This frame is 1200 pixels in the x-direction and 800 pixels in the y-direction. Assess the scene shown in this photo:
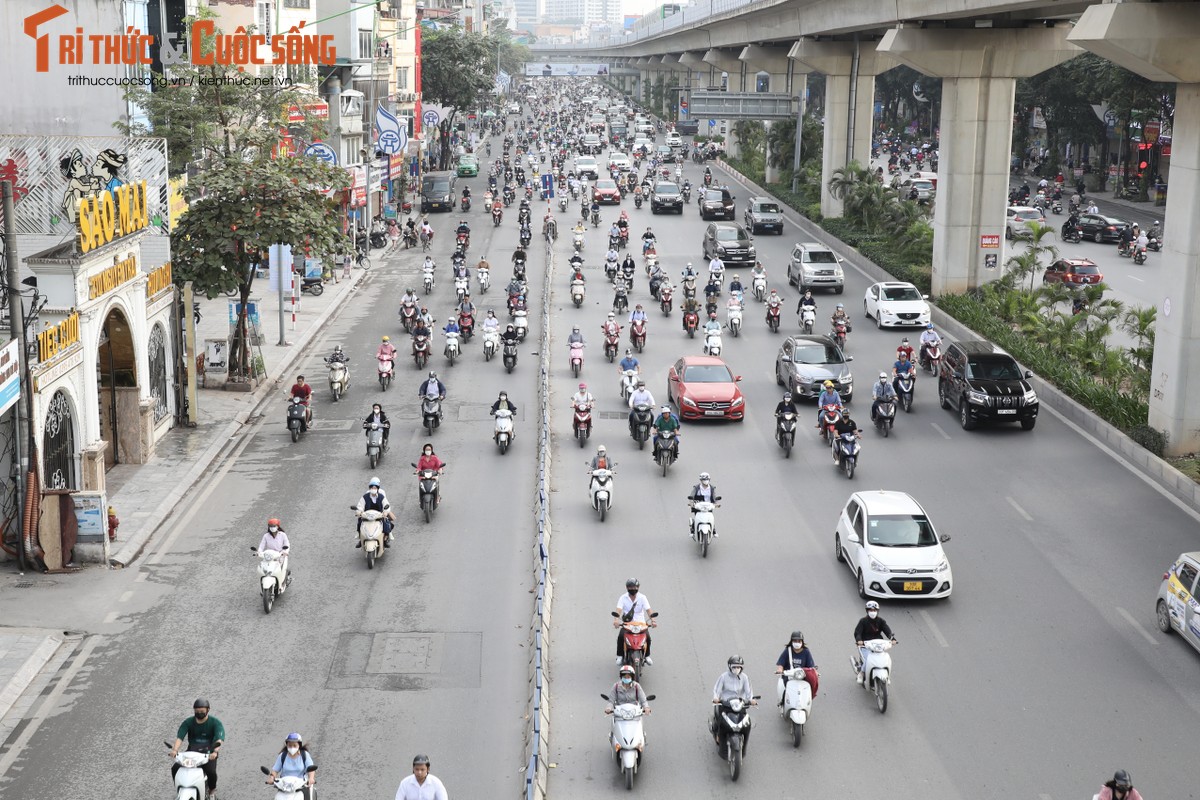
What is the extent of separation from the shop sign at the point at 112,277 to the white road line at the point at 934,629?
15612mm

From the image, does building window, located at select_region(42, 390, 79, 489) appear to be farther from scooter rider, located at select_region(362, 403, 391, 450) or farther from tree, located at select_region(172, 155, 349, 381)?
tree, located at select_region(172, 155, 349, 381)

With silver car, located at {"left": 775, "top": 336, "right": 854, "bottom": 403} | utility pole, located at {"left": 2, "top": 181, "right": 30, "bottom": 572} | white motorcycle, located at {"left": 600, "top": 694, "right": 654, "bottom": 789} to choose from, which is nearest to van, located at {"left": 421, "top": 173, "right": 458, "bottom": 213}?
silver car, located at {"left": 775, "top": 336, "right": 854, "bottom": 403}

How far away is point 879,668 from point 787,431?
12942mm

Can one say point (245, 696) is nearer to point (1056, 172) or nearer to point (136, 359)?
point (136, 359)

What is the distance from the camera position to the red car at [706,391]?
110ft

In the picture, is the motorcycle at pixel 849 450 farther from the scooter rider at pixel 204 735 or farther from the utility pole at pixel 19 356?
the scooter rider at pixel 204 735

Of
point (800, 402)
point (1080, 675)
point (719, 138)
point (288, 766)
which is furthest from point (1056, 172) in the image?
point (288, 766)

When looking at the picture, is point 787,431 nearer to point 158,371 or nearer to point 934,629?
point 934,629

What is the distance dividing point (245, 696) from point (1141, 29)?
21.5m

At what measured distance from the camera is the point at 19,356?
22.7m

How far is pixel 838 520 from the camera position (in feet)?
84.2

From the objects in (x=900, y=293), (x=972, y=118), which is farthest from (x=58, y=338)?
(x=972, y=118)

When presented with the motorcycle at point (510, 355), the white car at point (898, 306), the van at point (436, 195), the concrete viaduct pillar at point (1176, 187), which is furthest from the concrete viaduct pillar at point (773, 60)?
the concrete viaduct pillar at point (1176, 187)

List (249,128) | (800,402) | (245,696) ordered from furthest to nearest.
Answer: (249,128) → (800,402) → (245,696)
